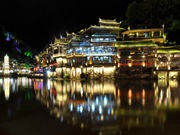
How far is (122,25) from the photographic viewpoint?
8169 cm

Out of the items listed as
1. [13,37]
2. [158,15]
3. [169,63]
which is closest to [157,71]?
[169,63]

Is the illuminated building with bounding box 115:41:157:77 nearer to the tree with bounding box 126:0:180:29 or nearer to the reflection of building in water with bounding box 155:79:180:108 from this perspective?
the tree with bounding box 126:0:180:29

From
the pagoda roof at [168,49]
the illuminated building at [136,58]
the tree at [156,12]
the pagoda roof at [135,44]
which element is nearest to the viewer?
the illuminated building at [136,58]

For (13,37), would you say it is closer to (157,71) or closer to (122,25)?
(122,25)

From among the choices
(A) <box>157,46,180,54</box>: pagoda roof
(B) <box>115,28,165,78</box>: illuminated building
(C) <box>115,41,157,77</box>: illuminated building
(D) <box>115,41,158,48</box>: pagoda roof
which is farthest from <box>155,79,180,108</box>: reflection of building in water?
(A) <box>157,46,180,54</box>: pagoda roof

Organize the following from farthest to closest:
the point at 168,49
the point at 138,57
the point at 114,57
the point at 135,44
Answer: the point at 168,49 < the point at 114,57 < the point at 135,44 < the point at 138,57

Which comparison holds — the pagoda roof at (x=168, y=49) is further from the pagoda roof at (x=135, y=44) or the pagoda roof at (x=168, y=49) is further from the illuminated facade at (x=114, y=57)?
the pagoda roof at (x=135, y=44)

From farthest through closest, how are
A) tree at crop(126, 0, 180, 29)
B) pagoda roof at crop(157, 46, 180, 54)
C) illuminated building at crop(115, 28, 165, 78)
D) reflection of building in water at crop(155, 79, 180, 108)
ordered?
tree at crop(126, 0, 180, 29), pagoda roof at crop(157, 46, 180, 54), illuminated building at crop(115, 28, 165, 78), reflection of building in water at crop(155, 79, 180, 108)

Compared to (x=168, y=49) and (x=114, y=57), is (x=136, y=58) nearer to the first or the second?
(x=114, y=57)

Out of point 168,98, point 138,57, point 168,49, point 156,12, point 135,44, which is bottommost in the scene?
point 168,98

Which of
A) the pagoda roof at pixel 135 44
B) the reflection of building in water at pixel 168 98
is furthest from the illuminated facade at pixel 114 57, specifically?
the reflection of building in water at pixel 168 98

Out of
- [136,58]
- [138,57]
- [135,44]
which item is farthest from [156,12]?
[136,58]

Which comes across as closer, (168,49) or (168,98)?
(168,98)

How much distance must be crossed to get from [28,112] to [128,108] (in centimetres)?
594
